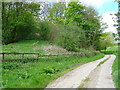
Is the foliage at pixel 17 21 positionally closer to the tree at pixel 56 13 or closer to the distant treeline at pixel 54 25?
the distant treeline at pixel 54 25

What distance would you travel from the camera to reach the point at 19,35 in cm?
2797

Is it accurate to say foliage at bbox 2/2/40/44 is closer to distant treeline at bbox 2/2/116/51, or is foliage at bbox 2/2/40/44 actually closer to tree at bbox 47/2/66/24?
distant treeline at bbox 2/2/116/51

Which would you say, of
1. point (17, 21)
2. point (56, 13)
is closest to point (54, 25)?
point (17, 21)

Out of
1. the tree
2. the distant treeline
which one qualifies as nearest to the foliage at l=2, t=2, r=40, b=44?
the distant treeline

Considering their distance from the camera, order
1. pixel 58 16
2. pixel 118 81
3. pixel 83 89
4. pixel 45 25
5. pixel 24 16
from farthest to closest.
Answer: pixel 58 16 < pixel 45 25 < pixel 24 16 < pixel 118 81 < pixel 83 89

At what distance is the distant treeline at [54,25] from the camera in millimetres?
20906

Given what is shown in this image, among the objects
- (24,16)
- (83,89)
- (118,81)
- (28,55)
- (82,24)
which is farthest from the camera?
(82,24)

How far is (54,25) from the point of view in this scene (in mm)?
26500

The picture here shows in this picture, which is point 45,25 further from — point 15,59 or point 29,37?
point 15,59

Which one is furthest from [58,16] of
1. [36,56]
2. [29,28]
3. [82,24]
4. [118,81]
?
[118,81]

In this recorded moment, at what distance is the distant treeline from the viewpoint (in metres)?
20.9

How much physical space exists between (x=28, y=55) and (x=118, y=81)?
8.41 meters

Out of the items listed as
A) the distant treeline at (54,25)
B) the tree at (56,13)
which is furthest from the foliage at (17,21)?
the tree at (56,13)

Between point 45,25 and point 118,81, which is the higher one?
point 45,25
